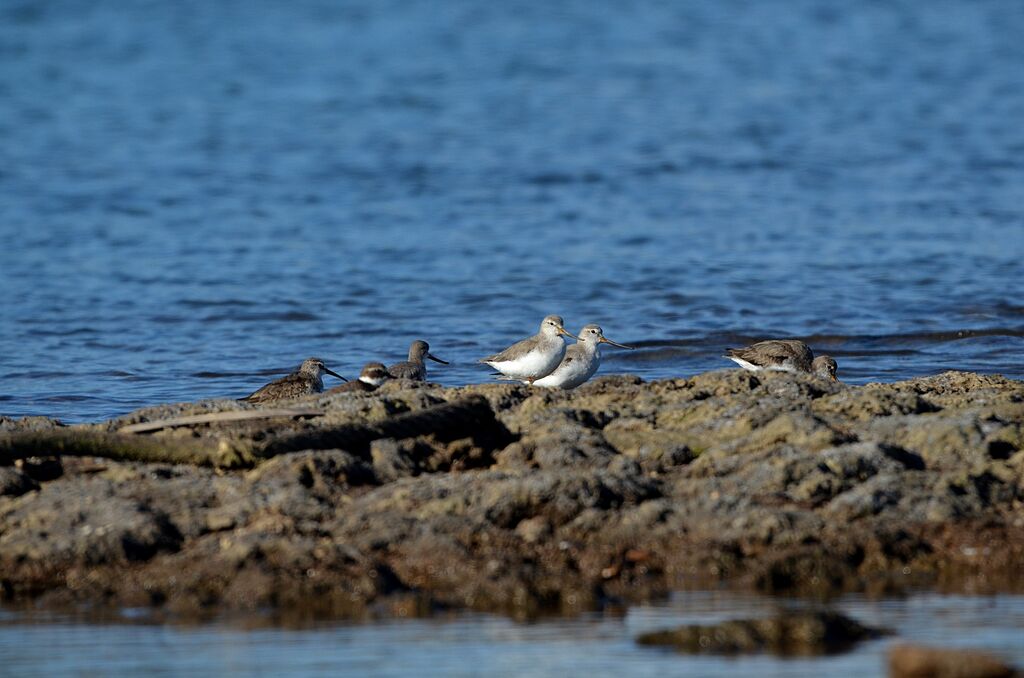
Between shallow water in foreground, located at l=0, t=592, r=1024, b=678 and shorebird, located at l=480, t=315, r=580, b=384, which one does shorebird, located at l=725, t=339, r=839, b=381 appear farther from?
shallow water in foreground, located at l=0, t=592, r=1024, b=678

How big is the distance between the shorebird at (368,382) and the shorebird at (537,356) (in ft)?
3.78

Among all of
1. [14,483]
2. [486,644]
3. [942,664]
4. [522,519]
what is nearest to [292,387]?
[14,483]

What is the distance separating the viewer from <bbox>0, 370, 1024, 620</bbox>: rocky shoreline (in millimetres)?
6012

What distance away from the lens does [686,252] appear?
1805 cm

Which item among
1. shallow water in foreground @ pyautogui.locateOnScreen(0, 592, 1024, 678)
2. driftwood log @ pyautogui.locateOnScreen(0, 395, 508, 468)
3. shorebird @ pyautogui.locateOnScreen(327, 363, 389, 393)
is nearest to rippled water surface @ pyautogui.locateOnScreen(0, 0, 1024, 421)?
shorebird @ pyautogui.locateOnScreen(327, 363, 389, 393)

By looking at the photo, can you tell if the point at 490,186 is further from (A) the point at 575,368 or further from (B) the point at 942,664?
(B) the point at 942,664

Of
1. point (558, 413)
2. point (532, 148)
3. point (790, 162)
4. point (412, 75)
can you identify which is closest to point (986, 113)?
point (790, 162)

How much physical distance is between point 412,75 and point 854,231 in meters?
15.5

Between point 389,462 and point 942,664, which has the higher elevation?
point 389,462

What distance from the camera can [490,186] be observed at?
22.7m

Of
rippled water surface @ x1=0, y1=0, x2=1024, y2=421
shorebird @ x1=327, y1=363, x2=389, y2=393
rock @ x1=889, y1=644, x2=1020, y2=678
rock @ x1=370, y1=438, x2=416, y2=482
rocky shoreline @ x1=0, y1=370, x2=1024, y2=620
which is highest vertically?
rippled water surface @ x1=0, y1=0, x2=1024, y2=421

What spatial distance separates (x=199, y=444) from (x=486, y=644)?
2.40 m

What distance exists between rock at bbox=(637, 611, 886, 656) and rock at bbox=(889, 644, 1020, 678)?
0.40m

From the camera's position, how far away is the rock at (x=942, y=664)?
481 centimetres
